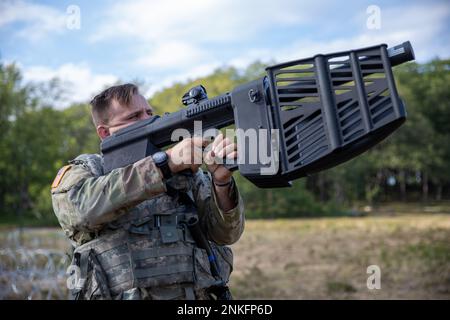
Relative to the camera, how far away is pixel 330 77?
2.42 metres

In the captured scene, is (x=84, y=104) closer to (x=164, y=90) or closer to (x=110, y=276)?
(x=164, y=90)

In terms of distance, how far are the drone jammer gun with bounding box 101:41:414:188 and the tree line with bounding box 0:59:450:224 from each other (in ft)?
61.3

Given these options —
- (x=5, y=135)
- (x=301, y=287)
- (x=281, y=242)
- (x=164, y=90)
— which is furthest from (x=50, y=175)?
(x=164, y=90)

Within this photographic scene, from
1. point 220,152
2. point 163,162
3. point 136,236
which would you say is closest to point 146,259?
point 136,236

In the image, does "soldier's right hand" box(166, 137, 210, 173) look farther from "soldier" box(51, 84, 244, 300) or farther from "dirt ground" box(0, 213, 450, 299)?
"dirt ground" box(0, 213, 450, 299)

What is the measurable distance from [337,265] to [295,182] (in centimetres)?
2400

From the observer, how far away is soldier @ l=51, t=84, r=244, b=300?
8.41 feet

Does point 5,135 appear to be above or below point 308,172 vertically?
above

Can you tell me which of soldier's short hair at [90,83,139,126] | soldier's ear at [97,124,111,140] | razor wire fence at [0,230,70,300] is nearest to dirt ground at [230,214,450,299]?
razor wire fence at [0,230,70,300]

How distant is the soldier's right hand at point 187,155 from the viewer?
8.37 feet

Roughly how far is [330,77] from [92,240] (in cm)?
151

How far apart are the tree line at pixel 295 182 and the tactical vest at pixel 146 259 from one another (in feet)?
59.6
